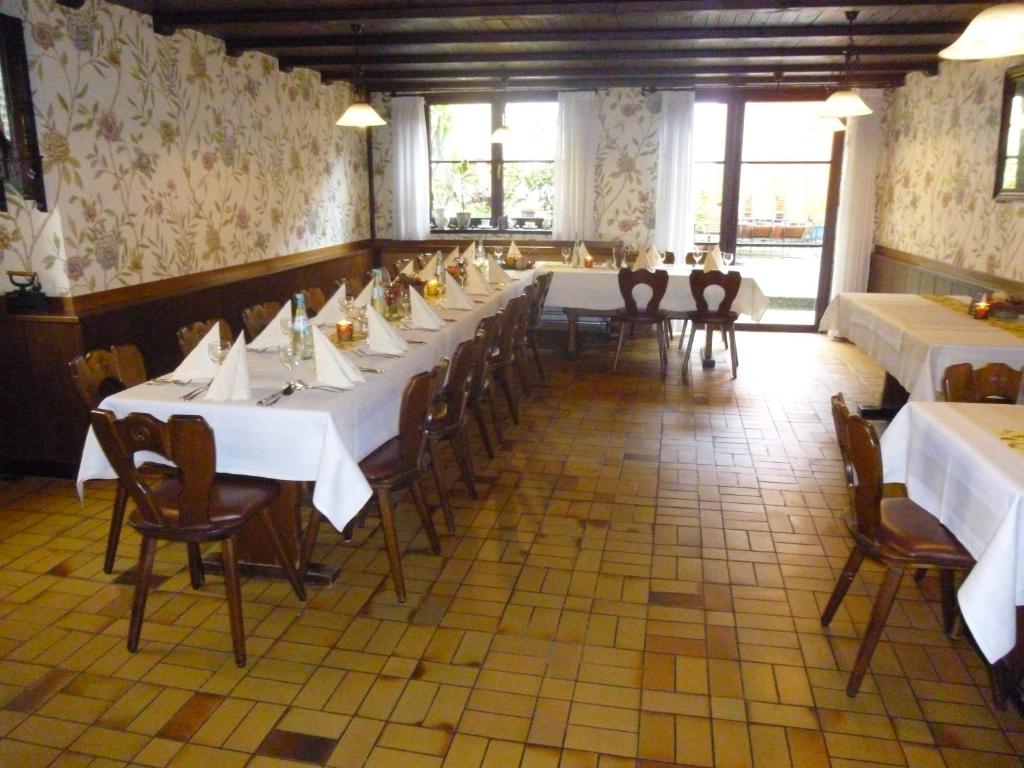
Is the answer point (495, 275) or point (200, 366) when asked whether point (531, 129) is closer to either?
point (495, 275)

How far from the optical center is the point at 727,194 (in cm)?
865

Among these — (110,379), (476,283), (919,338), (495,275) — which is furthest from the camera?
(495,275)

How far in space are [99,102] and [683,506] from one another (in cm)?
403

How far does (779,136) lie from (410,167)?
13.4ft

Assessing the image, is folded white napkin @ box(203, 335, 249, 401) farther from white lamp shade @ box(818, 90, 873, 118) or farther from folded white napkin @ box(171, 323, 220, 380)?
A: white lamp shade @ box(818, 90, 873, 118)

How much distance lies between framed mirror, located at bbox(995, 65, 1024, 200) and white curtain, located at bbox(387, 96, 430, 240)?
18.4ft

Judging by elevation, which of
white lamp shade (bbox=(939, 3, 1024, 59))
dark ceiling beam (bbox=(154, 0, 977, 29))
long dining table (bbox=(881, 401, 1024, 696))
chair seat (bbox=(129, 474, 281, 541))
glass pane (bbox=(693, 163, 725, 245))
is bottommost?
chair seat (bbox=(129, 474, 281, 541))

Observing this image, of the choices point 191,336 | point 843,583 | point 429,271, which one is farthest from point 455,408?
point 429,271

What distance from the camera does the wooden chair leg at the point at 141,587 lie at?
2.72 m

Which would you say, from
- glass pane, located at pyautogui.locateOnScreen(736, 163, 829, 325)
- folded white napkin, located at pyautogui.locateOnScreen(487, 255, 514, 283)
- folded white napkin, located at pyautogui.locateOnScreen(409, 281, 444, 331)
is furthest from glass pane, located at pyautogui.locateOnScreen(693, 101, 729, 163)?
folded white napkin, located at pyautogui.locateOnScreen(409, 281, 444, 331)

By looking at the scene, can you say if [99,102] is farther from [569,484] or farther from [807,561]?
[807,561]

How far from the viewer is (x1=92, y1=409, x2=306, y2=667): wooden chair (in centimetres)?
247

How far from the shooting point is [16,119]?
156 inches

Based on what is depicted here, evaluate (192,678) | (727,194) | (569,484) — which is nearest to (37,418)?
(192,678)
